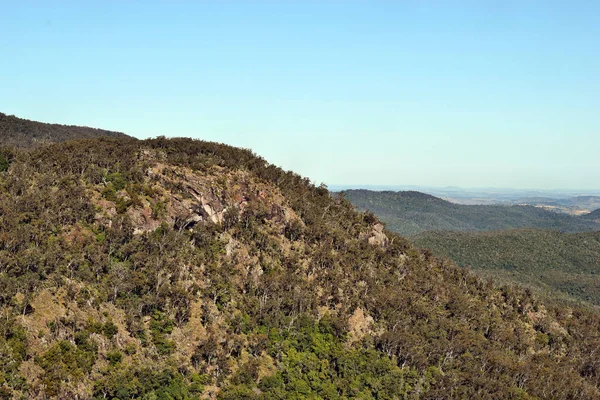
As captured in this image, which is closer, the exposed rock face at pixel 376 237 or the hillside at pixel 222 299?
the hillside at pixel 222 299

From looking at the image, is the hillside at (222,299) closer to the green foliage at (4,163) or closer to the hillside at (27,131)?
the green foliage at (4,163)

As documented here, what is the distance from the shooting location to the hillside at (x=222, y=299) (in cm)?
4731

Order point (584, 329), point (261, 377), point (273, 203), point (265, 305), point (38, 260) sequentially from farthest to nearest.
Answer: point (584, 329) < point (273, 203) < point (265, 305) < point (261, 377) < point (38, 260)

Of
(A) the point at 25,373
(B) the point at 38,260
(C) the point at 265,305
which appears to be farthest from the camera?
(C) the point at 265,305

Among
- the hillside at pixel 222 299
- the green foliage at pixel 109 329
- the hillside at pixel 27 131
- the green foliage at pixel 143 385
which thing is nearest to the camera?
the green foliage at pixel 143 385

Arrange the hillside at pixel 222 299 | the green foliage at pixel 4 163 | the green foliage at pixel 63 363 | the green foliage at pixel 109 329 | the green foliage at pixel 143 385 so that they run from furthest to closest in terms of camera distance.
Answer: the green foliage at pixel 4 163, the green foliage at pixel 109 329, the hillside at pixel 222 299, the green foliage at pixel 143 385, the green foliage at pixel 63 363

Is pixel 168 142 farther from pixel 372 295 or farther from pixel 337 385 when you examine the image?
pixel 337 385

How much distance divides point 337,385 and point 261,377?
39.6 ft

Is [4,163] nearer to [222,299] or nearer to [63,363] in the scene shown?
[63,363]

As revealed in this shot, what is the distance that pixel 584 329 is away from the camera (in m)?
101

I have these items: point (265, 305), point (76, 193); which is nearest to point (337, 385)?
point (265, 305)

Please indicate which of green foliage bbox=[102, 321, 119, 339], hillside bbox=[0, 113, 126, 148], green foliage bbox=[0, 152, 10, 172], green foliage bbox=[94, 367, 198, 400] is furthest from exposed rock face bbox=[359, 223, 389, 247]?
hillside bbox=[0, 113, 126, 148]

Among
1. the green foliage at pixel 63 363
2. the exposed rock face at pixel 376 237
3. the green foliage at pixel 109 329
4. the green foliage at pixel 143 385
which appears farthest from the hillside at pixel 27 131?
the green foliage at pixel 143 385

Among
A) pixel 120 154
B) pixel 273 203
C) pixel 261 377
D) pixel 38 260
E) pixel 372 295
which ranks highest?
pixel 120 154
